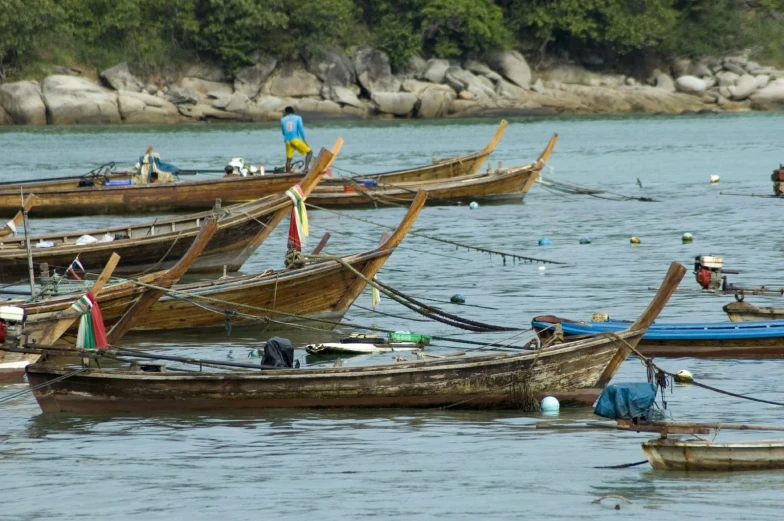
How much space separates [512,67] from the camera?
80500 mm

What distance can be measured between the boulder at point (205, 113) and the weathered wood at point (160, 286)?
60188 mm

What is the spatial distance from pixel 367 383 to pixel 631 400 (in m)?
3.02

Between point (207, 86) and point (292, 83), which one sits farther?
point (207, 86)

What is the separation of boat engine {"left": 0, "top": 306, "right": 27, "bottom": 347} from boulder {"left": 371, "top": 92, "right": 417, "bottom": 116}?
63.4 meters

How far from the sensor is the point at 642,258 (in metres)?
24.3

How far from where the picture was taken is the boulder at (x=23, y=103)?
71.2 metres

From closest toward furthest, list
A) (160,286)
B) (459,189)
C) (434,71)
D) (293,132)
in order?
(160,286)
(293,132)
(459,189)
(434,71)

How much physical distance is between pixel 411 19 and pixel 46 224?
54.2 meters

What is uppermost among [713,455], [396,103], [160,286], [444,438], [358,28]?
[358,28]

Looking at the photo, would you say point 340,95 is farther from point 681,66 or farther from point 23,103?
point 681,66

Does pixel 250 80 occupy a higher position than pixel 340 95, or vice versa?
pixel 250 80

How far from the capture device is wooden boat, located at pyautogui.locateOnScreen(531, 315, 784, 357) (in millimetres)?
14750

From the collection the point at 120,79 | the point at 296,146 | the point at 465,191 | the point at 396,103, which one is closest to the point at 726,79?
the point at 396,103

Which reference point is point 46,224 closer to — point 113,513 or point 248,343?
point 248,343
